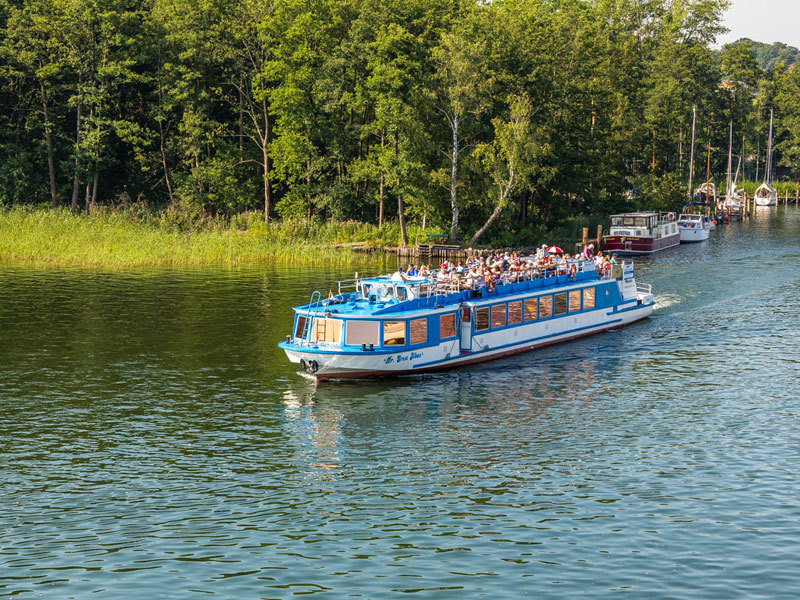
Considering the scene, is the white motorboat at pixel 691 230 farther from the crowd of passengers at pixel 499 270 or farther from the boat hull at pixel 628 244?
the crowd of passengers at pixel 499 270

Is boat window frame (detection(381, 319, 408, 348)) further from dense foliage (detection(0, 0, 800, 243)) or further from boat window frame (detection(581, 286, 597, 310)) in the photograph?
dense foliage (detection(0, 0, 800, 243))

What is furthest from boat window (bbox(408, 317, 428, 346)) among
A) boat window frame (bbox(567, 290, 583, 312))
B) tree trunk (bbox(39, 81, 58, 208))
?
tree trunk (bbox(39, 81, 58, 208))

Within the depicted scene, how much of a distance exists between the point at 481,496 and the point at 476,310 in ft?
62.1

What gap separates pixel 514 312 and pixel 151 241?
40.9 m

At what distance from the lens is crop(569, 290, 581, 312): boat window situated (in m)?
53.8

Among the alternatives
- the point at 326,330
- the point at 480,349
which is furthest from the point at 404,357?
the point at 480,349

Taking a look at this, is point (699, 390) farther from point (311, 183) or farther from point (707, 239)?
point (707, 239)

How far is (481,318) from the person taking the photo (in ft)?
156

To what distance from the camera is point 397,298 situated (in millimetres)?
45688

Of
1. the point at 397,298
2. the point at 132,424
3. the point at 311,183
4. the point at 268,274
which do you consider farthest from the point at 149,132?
the point at 132,424

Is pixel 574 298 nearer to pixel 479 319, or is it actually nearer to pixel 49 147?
pixel 479 319

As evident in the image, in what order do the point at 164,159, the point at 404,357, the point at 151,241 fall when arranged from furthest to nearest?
the point at 164,159 → the point at 151,241 → the point at 404,357

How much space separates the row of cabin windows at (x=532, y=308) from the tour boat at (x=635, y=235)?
38.9 metres

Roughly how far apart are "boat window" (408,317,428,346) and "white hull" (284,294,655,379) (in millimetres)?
509
